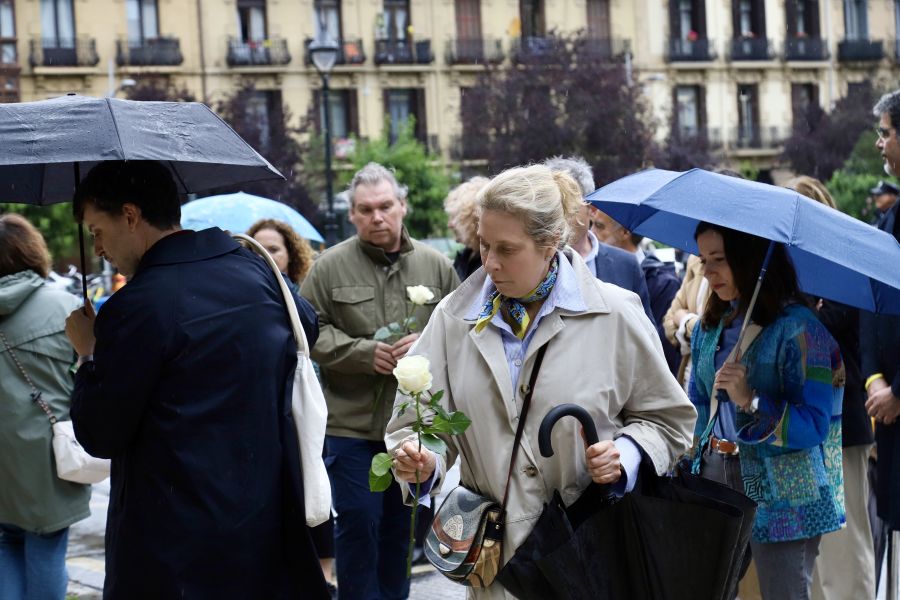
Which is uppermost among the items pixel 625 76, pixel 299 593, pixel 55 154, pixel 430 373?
pixel 625 76

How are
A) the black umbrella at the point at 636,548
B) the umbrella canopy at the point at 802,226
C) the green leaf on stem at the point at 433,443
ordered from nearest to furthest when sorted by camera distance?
the black umbrella at the point at 636,548 < the green leaf on stem at the point at 433,443 < the umbrella canopy at the point at 802,226

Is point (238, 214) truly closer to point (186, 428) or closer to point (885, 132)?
point (885, 132)

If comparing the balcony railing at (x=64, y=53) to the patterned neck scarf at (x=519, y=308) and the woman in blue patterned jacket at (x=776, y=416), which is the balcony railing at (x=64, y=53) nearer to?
the woman in blue patterned jacket at (x=776, y=416)

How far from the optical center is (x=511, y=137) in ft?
146

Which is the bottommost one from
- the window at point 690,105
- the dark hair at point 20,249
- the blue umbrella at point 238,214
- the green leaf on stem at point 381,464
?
the green leaf on stem at point 381,464

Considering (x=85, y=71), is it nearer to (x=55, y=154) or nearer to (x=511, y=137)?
(x=511, y=137)

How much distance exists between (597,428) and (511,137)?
41248 millimetres

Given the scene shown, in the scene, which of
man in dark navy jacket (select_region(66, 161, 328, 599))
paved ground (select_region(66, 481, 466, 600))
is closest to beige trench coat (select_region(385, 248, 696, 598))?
man in dark navy jacket (select_region(66, 161, 328, 599))

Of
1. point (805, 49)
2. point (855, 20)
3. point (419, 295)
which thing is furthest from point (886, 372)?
point (855, 20)

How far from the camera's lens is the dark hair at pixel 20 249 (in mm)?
5680

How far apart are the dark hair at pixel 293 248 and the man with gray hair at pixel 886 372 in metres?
3.23

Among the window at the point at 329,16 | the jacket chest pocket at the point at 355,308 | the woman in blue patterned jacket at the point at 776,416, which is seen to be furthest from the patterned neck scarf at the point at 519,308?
the window at the point at 329,16

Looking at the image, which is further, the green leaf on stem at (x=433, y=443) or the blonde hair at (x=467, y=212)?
the blonde hair at (x=467, y=212)

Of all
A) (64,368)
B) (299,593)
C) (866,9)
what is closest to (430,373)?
(299,593)
